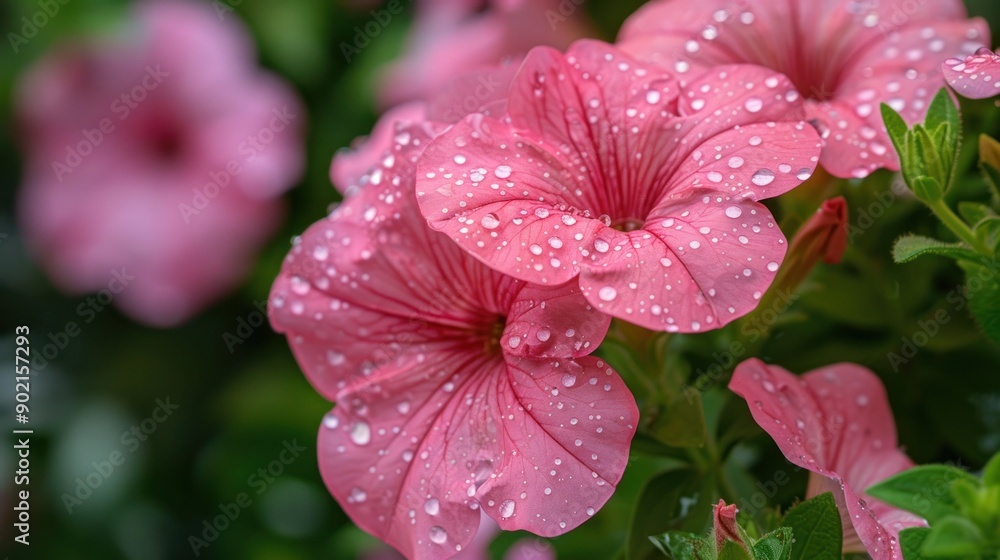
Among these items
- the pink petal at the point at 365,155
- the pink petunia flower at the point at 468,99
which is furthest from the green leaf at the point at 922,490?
the pink petal at the point at 365,155

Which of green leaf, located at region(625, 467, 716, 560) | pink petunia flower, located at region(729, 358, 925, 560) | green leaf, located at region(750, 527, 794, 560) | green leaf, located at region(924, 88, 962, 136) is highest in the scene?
green leaf, located at region(924, 88, 962, 136)

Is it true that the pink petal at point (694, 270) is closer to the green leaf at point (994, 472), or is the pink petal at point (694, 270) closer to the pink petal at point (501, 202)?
the pink petal at point (501, 202)

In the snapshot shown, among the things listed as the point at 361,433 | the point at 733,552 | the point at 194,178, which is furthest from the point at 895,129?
the point at 194,178

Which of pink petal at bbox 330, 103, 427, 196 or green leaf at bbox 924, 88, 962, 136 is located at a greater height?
green leaf at bbox 924, 88, 962, 136

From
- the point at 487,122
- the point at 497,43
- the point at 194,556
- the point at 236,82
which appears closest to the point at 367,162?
the point at 487,122

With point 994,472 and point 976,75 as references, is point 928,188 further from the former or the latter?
point 994,472

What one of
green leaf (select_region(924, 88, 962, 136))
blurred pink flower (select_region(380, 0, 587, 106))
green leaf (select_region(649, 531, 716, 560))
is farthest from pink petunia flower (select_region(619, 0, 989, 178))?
blurred pink flower (select_region(380, 0, 587, 106))

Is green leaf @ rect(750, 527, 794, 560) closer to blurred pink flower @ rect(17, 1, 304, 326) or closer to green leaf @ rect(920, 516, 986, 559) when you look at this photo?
green leaf @ rect(920, 516, 986, 559)
